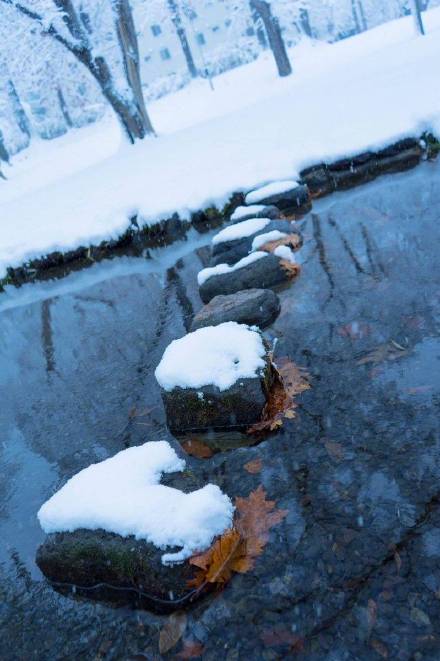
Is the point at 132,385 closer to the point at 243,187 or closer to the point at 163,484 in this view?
the point at 163,484

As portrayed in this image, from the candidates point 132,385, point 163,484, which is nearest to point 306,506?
point 163,484

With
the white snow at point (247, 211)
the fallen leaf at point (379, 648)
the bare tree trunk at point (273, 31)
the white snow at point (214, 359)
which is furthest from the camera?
the bare tree trunk at point (273, 31)

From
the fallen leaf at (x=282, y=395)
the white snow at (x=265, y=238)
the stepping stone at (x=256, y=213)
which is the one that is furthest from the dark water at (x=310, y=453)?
the stepping stone at (x=256, y=213)

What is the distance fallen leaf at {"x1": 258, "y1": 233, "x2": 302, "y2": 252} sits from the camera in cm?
761

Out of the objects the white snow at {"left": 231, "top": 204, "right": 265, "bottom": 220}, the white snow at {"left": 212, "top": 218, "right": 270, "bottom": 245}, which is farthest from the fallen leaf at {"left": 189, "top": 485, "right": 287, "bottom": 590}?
the white snow at {"left": 231, "top": 204, "right": 265, "bottom": 220}

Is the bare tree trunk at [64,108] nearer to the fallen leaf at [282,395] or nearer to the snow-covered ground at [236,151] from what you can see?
the snow-covered ground at [236,151]

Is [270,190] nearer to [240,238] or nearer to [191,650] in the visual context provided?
[240,238]

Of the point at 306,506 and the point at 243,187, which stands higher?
the point at 243,187

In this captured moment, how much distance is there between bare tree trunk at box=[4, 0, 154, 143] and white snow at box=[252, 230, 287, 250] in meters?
12.3

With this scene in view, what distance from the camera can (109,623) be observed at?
3.15 meters

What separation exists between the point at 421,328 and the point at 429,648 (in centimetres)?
299

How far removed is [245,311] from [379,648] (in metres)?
3.87

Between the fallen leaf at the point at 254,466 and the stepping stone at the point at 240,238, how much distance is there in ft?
14.4

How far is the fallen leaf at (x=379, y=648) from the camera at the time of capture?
99.7 inches
